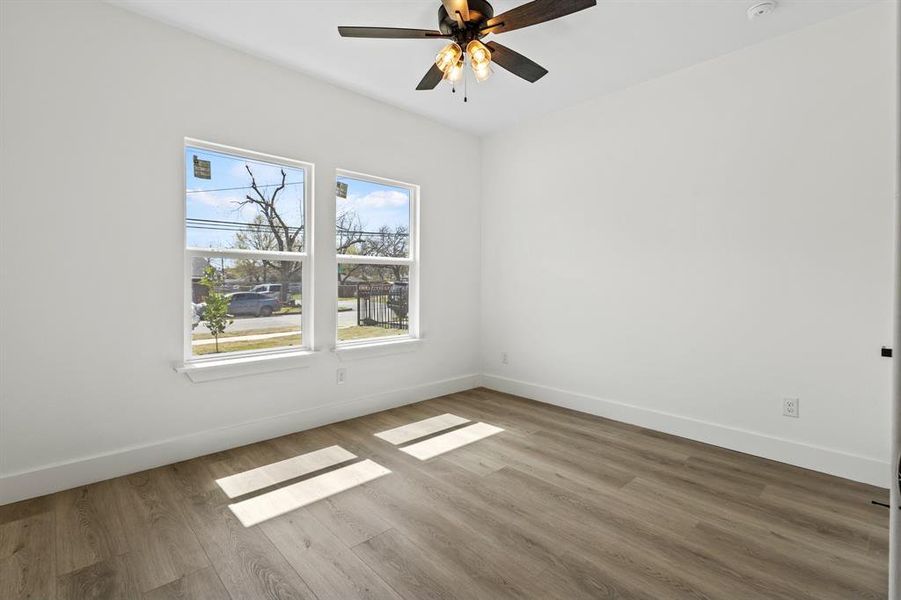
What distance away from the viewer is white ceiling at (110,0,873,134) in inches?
Result: 101

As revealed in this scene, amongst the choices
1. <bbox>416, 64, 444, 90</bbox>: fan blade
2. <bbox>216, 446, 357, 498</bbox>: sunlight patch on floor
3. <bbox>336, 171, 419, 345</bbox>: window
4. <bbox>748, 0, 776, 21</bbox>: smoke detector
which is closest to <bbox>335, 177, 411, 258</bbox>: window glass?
<bbox>336, 171, 419, 345</bbox>: window

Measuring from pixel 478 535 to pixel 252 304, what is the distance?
2.31m

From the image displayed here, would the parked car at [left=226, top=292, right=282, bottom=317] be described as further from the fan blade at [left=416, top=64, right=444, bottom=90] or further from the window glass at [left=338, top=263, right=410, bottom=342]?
the fan blade at [left=416, top=64, right=444, bottom=90]

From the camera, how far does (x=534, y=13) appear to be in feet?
6.95

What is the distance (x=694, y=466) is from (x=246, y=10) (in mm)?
4048

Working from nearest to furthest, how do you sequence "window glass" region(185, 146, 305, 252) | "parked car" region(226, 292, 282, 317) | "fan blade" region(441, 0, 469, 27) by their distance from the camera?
"fan blade" region(441, 0, 469, 27), "window glass" region(185, 146, 305, 252), "parked car" region(226, 292, 282, 317)

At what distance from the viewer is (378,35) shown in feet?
7.54

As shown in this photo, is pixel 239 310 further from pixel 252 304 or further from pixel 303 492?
pixel 303 492

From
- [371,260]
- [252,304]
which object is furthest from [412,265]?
[252,304]

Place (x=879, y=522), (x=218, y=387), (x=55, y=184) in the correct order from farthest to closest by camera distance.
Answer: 1. (x=218, y=387)
2. (x=55, y=184)
3. (x=879, y=522)

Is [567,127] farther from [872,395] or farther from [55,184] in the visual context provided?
[55,184]

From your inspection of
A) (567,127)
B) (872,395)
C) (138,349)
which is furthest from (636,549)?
(567,127)

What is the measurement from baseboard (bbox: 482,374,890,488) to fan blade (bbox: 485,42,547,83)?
2.72 metres

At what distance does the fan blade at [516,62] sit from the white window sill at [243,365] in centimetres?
253
